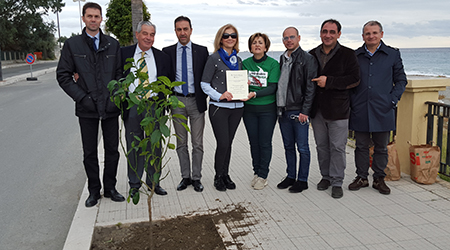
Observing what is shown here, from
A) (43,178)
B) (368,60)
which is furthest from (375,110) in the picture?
(43,178)

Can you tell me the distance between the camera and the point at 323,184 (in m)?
5.50

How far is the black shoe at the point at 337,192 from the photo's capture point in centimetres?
516

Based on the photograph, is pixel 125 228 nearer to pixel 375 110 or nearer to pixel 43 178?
pixel 43 178

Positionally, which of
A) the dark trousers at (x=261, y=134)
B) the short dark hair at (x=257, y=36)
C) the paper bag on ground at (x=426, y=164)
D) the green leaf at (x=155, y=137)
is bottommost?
the paper bag on ground at (x=426, y=164)

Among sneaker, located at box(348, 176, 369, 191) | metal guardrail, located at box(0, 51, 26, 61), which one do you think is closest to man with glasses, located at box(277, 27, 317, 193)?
sneaker, located at box(348, 176, 369, 191)

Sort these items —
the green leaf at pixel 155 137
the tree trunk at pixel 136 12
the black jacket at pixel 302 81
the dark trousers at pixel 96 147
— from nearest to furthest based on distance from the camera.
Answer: the green leaf at pixel 155 137, the dark trousers at pixel 96 147, the black jacket at pixel 302 81, the tree trunk at pixel 136 12

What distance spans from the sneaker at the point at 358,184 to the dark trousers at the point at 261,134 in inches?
48.4

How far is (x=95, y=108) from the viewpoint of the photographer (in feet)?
15.5

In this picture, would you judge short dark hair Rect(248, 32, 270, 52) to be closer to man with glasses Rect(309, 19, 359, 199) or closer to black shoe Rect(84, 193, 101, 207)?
man with glasses Rect(309, 19, 359, 199)

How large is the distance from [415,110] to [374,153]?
3.79 feet

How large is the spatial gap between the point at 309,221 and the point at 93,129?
9.51 feet

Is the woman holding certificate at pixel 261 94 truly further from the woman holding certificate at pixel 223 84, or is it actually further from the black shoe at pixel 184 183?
the black shoe at pixel 184 183

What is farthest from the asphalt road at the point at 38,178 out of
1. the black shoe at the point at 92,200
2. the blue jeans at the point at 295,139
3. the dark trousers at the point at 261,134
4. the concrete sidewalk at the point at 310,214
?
the blue jeans at the point at 295,139

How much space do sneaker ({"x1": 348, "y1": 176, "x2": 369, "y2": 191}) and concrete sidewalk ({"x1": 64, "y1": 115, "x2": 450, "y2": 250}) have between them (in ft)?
0.24
